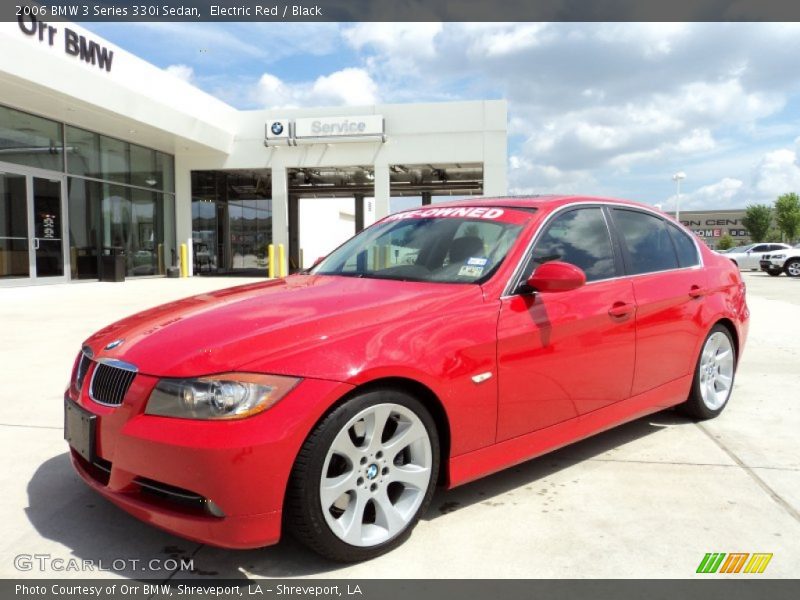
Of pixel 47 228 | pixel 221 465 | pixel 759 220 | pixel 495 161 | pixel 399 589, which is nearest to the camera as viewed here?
pixel 221 465

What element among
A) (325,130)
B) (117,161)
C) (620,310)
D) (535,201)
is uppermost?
(325,130)

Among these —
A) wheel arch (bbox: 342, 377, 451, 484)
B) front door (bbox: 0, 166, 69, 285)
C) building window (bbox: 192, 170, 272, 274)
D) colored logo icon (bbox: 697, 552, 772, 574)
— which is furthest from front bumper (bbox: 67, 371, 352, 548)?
building window (bbox: 192, 170, 272, 274)

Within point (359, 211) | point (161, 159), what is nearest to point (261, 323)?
point (161, 159)

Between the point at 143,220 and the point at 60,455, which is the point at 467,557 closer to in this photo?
the point at 60,455

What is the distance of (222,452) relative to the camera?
226cm

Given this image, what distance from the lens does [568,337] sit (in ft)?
10.7

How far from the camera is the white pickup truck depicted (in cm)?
2627

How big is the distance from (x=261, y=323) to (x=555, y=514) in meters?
1.67

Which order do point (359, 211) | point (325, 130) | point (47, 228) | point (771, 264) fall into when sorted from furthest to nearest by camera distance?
1. point (359, 211)
2. point (771, 264)
3. point (325, 130)
4. point (47, 228)

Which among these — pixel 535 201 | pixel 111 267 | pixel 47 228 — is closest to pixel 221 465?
pixel 535 201

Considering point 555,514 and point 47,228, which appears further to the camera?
point 47,228

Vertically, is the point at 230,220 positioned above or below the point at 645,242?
above

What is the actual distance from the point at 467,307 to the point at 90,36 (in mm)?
16454

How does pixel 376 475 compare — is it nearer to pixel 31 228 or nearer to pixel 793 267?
pixel 31 228
